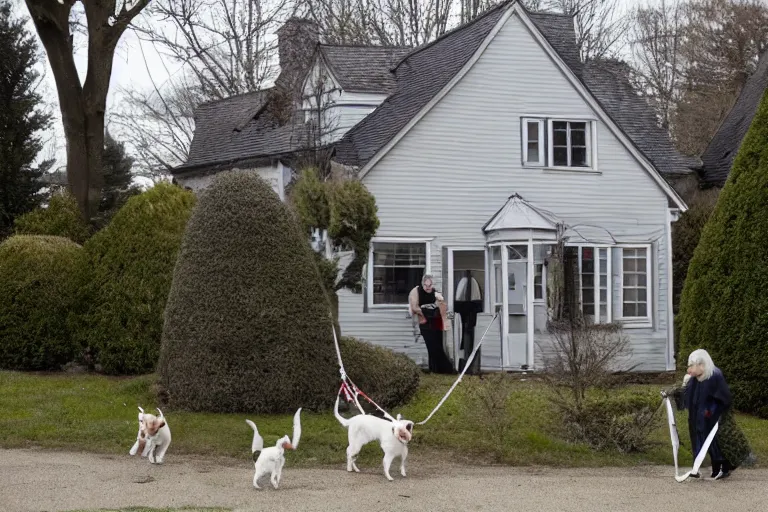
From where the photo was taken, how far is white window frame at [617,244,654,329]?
21812 mm

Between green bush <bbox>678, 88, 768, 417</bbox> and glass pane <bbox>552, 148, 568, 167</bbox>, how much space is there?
253 inches

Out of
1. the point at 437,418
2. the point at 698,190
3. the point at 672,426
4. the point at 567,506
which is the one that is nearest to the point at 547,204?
the point at 698,190

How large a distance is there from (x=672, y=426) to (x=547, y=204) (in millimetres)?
11438

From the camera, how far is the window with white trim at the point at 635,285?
22.0 meters

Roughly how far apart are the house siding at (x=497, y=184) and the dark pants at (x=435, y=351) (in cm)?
163

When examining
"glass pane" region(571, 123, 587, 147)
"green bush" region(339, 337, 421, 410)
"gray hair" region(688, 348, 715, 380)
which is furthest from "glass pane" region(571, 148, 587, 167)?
"gray hair" region(688, 348, 715, 380)

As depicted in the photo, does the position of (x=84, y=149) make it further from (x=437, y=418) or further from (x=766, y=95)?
(x=766, y=95)

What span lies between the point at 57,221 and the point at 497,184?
28.8ft

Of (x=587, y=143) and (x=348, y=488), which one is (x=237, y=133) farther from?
(x=348, y=488)

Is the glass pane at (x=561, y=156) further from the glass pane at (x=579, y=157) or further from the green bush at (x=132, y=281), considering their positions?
the green bush at (x=132, y=281)

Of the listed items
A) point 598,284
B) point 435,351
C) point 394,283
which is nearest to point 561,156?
point 598,284

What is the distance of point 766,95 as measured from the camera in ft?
50.8

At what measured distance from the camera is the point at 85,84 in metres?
22.4

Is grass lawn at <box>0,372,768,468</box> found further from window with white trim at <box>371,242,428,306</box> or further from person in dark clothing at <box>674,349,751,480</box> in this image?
window with white trim at <box>371,242,428,306</box>
